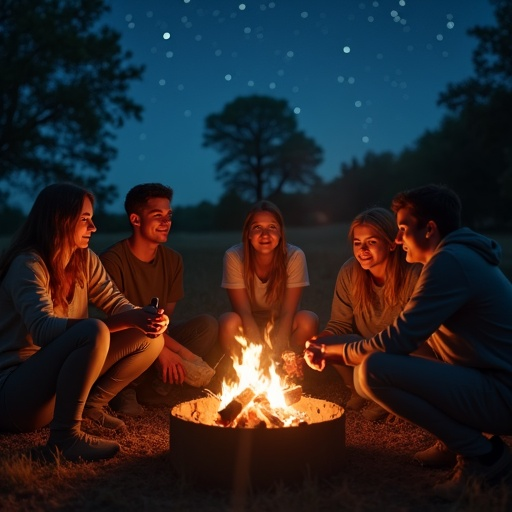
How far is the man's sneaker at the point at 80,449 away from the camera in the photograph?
A: 144 inches

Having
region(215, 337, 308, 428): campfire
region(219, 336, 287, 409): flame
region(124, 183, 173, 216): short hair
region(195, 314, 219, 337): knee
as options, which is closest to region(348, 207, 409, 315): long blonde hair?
region(215, 337, 308, 428): campfire

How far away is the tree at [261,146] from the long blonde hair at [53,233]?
34.8 metres

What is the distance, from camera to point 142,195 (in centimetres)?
521

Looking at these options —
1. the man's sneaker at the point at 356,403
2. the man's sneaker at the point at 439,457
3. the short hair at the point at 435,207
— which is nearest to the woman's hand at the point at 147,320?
the short hair at the point at 435,207

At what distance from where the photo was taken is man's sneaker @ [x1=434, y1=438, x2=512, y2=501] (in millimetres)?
3180

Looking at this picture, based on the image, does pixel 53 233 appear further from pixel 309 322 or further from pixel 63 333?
pixel 309 322

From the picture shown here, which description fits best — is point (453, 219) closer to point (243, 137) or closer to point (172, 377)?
point (172, 377)

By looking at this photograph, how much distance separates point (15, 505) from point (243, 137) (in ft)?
129

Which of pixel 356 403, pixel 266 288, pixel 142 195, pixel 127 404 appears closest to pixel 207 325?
pixel 266 288

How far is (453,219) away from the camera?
351cm

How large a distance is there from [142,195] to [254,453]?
8.46 feet

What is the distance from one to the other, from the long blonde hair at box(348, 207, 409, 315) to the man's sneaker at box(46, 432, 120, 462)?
219 cm

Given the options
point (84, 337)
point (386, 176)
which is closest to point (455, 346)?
point (84, 337)

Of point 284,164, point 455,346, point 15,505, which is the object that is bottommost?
point 15,505
